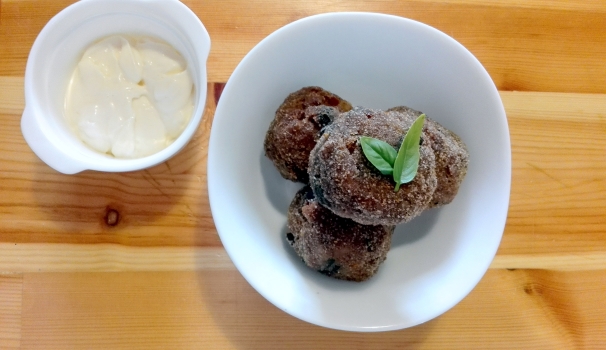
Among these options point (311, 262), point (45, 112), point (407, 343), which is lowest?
point (407, 343)

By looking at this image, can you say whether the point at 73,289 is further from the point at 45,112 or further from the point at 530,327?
the point at 530,327

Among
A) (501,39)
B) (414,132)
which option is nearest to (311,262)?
(414,132)

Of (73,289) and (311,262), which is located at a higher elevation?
(311,262)

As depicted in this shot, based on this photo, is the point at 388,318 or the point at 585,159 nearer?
the point at 388,318

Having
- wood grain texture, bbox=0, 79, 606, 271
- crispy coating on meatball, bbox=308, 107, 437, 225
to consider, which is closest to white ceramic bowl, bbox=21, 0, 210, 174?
wood grain texture, bbox=0, 79, 606, 271

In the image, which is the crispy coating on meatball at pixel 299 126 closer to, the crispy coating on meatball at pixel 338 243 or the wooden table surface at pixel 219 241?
the crispy coating on meatball at pixel 338 243

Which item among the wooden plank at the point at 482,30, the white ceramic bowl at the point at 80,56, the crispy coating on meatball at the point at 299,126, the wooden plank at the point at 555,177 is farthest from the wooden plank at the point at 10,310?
the wooden plank at the point at 555,177

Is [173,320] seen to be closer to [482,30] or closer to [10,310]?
[10,310]

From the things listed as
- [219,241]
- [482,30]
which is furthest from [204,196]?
[482,30]
